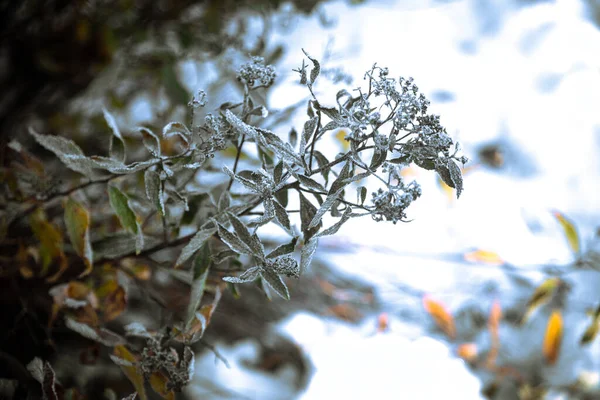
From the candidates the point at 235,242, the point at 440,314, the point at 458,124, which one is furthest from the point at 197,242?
the point at 440,314

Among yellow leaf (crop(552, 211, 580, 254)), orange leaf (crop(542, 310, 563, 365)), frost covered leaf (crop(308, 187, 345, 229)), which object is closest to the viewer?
frost covered leaf (crop(308, 187, 345, 229))

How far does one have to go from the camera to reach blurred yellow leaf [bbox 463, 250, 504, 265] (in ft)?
1.63

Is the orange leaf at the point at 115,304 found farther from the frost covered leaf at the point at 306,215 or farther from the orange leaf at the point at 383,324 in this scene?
the orange leaf at the point at 383,324

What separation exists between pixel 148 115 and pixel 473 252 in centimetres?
38

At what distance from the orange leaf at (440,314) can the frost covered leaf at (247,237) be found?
395 millimetres

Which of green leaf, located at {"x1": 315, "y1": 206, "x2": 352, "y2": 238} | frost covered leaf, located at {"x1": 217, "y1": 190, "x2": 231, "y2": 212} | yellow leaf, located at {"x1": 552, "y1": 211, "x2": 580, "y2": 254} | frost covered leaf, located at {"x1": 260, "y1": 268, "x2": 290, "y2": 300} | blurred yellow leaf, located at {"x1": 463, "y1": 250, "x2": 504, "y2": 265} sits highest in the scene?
yellow leaf, located at {"x1": 552, "y1": 211, "x2": 580, "y2": 254}

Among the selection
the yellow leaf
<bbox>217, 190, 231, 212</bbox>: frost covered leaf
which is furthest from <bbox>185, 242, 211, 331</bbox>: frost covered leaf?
the yellow leaf

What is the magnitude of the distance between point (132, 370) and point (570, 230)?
367mm

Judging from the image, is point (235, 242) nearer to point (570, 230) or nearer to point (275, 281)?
point (275, 281)

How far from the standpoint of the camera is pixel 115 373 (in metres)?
0.39

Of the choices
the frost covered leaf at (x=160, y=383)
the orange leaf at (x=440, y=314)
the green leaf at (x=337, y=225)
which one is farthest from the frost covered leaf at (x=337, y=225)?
the orange leaf at (x=440, y=314)

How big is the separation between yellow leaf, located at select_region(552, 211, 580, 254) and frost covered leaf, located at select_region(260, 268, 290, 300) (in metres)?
0.32

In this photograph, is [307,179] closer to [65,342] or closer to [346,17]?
[65,342]

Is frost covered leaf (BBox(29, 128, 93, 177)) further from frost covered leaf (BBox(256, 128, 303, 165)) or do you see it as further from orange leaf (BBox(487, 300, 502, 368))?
orange leaf (BBox(487, 300, 502, 368))
